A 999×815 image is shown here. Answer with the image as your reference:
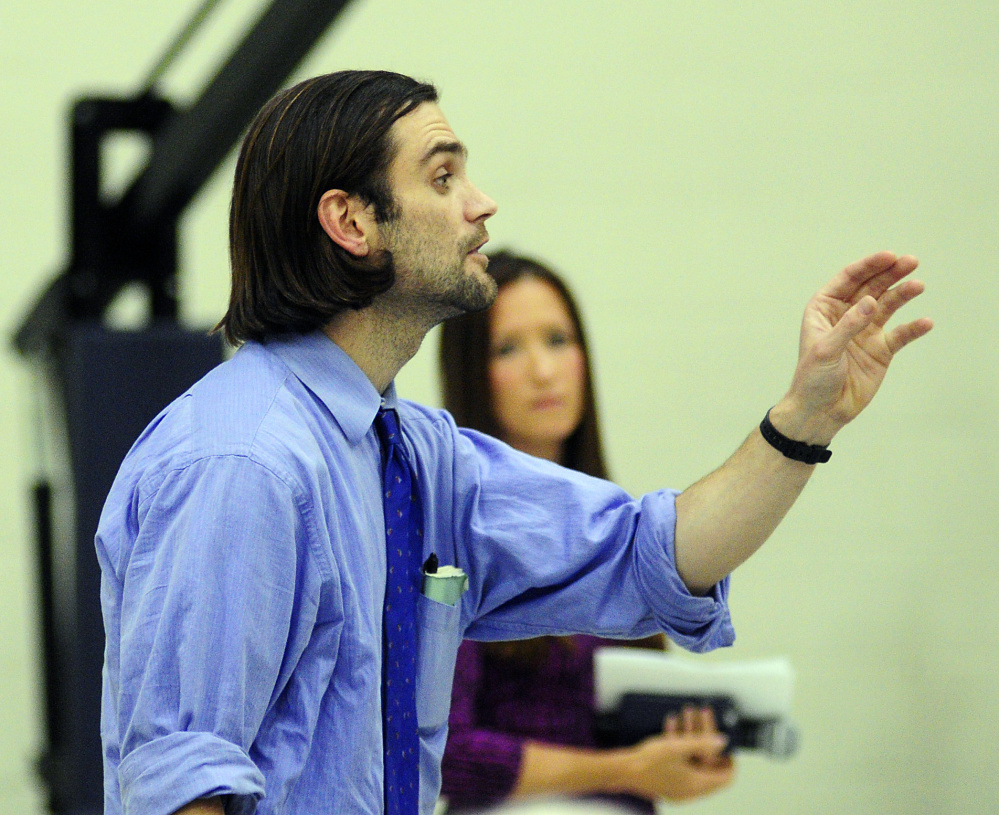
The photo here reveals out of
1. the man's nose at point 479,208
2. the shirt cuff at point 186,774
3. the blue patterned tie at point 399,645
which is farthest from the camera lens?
the man's nose at point 479,208

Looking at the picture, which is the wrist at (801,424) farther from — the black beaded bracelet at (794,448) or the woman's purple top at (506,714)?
the woman's purple top at (506,714)

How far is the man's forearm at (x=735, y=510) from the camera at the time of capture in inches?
48.6

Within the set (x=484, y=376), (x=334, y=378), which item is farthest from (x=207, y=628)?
(x=484, y=376)

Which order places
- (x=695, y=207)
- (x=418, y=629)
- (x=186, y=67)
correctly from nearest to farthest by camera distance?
(x=418, y=629), (x=186, y=67), (x=695, y=207)

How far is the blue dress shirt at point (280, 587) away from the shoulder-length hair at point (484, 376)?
2.21 ft

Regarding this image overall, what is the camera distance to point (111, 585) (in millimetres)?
1104

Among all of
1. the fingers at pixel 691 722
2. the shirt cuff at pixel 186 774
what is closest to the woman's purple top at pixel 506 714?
the fingers at pixel 691 722

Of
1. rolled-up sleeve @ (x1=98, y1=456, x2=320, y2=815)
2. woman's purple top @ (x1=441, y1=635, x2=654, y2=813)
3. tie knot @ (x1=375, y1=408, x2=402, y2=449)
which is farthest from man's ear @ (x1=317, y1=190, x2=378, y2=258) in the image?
woman's purple top @ (x1=441, y1=635, x2=654, y2=813)

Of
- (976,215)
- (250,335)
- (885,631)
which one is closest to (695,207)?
(976,215)

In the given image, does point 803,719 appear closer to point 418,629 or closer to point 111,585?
point 418,629

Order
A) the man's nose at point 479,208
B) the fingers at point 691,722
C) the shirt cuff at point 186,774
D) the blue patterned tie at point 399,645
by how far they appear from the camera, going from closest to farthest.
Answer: the shirt cuff at point 186,774, the blue patterned tie at point 399,645, the man's nose at point 479,208, the fingers at point 691,722

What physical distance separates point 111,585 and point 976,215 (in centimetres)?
284

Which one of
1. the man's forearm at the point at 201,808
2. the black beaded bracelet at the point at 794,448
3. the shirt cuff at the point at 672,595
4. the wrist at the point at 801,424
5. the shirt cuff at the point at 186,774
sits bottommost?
the man's forearm at the point at 201,808

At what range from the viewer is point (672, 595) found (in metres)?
1.27
